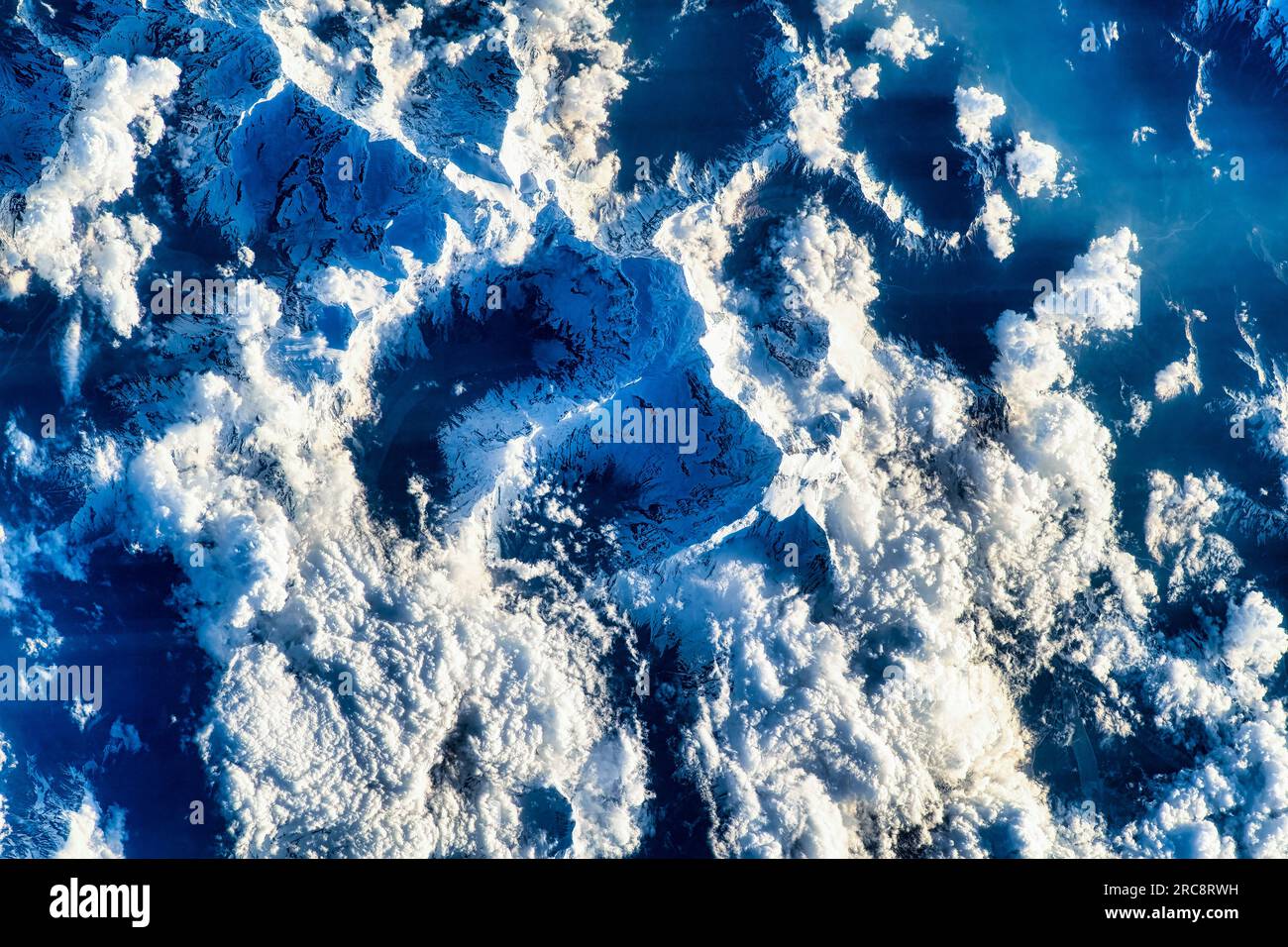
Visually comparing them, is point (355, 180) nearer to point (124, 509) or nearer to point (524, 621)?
point (124, 509)

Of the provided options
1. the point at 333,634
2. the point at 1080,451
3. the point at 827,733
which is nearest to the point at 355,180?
the point at 333,634

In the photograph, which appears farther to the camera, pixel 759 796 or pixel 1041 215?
pixel 1041 215

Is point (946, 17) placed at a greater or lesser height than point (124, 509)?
greater

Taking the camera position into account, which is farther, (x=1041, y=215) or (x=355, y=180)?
(x=1041, y=215)

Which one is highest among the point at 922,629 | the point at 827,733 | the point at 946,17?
the point at 946,17

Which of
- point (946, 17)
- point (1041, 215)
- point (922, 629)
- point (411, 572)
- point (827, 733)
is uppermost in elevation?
point (946, 17)

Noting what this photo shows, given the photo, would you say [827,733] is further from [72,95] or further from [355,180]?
[72,95]

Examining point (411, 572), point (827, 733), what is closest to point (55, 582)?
point (411, 572)

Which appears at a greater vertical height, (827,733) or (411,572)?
(411,572)
